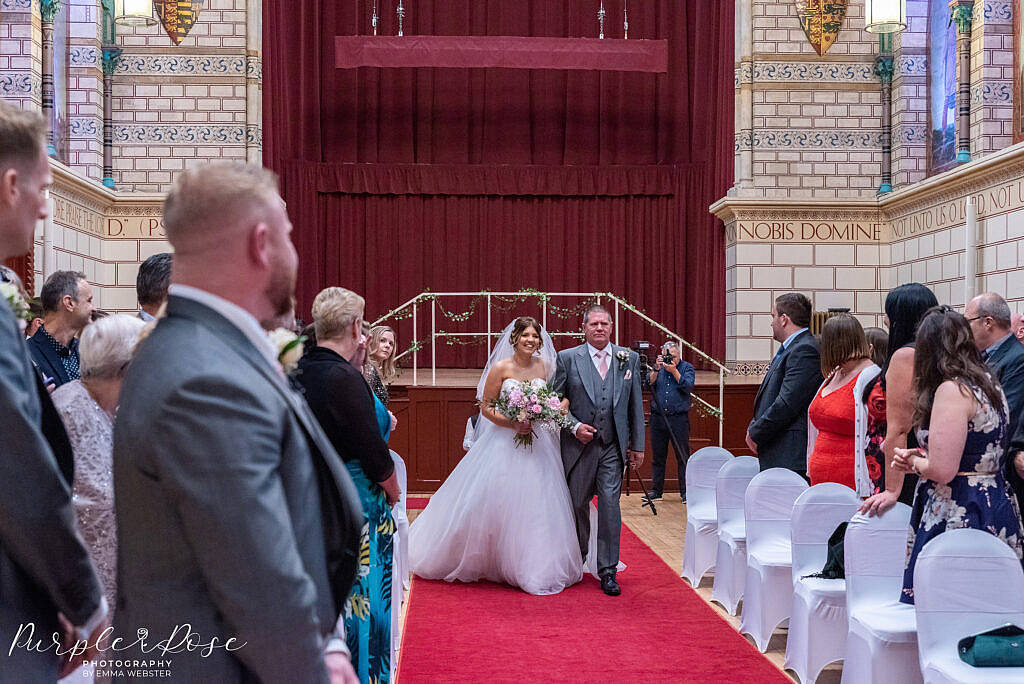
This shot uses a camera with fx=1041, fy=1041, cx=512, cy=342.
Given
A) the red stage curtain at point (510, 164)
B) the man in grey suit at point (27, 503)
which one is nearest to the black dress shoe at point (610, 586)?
the man in grey suit at point (27, 503)

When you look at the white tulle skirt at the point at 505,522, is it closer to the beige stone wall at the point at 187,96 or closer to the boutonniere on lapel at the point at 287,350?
the boutonniere on lapel at the point at 287,350

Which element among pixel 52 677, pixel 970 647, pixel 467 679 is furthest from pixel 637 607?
pixel 52 677

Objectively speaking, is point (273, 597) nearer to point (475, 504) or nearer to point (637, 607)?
point (637, 607)

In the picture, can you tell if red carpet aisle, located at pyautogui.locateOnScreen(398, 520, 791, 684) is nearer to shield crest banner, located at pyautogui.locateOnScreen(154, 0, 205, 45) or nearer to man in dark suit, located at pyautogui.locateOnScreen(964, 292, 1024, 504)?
man in dark suit, located at pyautogui.locateOnScreen(964, 292, 1024, 504)

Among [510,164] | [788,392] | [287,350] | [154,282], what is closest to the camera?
[287,350]

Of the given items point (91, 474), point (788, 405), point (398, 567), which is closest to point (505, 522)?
point (398, 567)

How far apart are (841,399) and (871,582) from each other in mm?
1373

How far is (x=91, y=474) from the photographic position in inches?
104

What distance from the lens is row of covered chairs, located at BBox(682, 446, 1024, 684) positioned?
3234 mm

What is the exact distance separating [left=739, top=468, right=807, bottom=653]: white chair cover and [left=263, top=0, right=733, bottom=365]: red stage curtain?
32.7ft

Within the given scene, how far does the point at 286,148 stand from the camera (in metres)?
14.8

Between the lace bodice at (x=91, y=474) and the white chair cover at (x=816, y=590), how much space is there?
114 inches

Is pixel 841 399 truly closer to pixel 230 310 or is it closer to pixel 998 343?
pixel 998 343

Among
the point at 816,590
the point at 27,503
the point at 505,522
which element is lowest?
the point at 505,522
